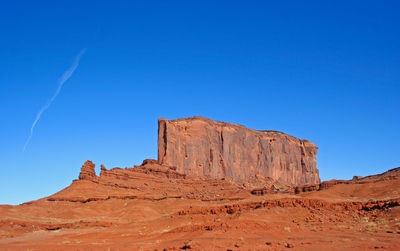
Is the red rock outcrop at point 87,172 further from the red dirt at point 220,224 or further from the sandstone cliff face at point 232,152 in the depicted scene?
the sandstone cliff face at point 232,152

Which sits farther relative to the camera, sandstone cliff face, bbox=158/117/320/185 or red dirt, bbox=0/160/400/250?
sandstone cliff face, bbox=158/117/320/185

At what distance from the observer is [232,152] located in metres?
95.2

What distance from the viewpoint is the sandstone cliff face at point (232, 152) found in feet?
268

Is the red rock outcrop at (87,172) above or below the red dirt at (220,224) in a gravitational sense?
above

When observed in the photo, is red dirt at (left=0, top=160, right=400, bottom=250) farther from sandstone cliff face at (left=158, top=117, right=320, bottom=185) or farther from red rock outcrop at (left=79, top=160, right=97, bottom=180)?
sandstone cliff face at (left=158, top=117, right=320, bottom=185)

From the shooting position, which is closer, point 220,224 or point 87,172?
point 220,224

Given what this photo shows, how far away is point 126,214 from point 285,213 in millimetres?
24784

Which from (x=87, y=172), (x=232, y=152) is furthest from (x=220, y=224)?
(x=232, y=152)

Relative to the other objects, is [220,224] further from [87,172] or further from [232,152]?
[232,152]

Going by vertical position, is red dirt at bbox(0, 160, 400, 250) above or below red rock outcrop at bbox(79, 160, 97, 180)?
below

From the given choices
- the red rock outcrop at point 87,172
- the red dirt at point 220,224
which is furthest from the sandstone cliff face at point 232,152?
the red dirt at point 220,224

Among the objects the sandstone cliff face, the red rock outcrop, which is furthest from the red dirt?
the sandstone cliff face

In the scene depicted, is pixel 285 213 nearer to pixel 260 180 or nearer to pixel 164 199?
pixel 164 199

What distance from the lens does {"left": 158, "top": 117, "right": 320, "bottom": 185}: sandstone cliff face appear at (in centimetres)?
8156
